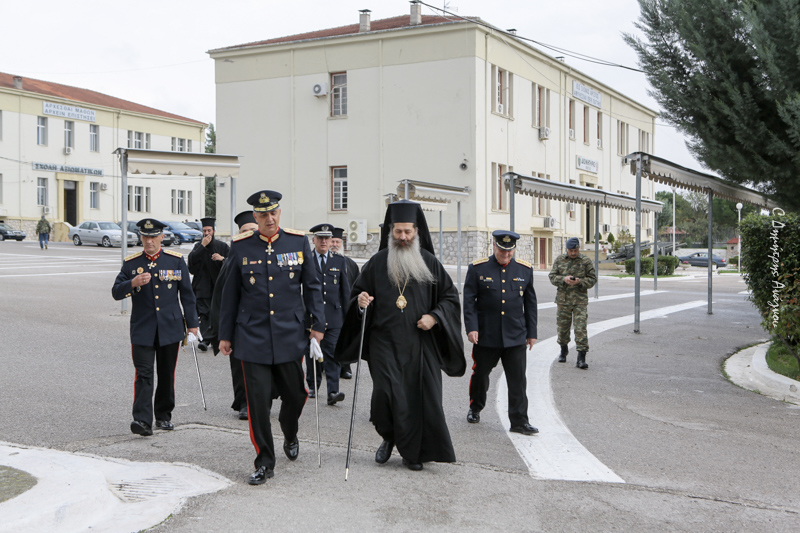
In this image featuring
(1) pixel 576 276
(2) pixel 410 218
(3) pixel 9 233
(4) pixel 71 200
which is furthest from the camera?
(4) pixel 71 200

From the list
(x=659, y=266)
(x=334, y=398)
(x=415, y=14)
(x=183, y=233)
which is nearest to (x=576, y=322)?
(x=334, y=398)

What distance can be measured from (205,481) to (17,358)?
21.7 ft

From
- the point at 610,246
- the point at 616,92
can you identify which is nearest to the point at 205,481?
the point at 610,246

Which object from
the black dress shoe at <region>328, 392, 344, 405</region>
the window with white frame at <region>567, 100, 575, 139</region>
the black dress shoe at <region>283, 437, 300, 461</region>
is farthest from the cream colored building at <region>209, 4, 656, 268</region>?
the black dress shoe at <region>283, 437, 300, 461</region>

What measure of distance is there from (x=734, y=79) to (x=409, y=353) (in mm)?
8934

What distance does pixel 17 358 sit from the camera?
11.0m

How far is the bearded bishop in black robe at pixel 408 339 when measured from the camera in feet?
19.8

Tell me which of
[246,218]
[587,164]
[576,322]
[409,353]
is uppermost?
[587,164]

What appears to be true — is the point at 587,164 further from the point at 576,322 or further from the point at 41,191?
the point at 576,322

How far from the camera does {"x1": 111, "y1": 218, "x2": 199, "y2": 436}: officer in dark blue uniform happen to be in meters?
7.09

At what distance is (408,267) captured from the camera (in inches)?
247

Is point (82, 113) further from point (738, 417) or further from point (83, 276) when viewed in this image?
point (738, 417)

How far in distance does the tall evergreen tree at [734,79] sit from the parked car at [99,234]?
124ft

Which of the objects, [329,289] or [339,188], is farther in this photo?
[339,188]
